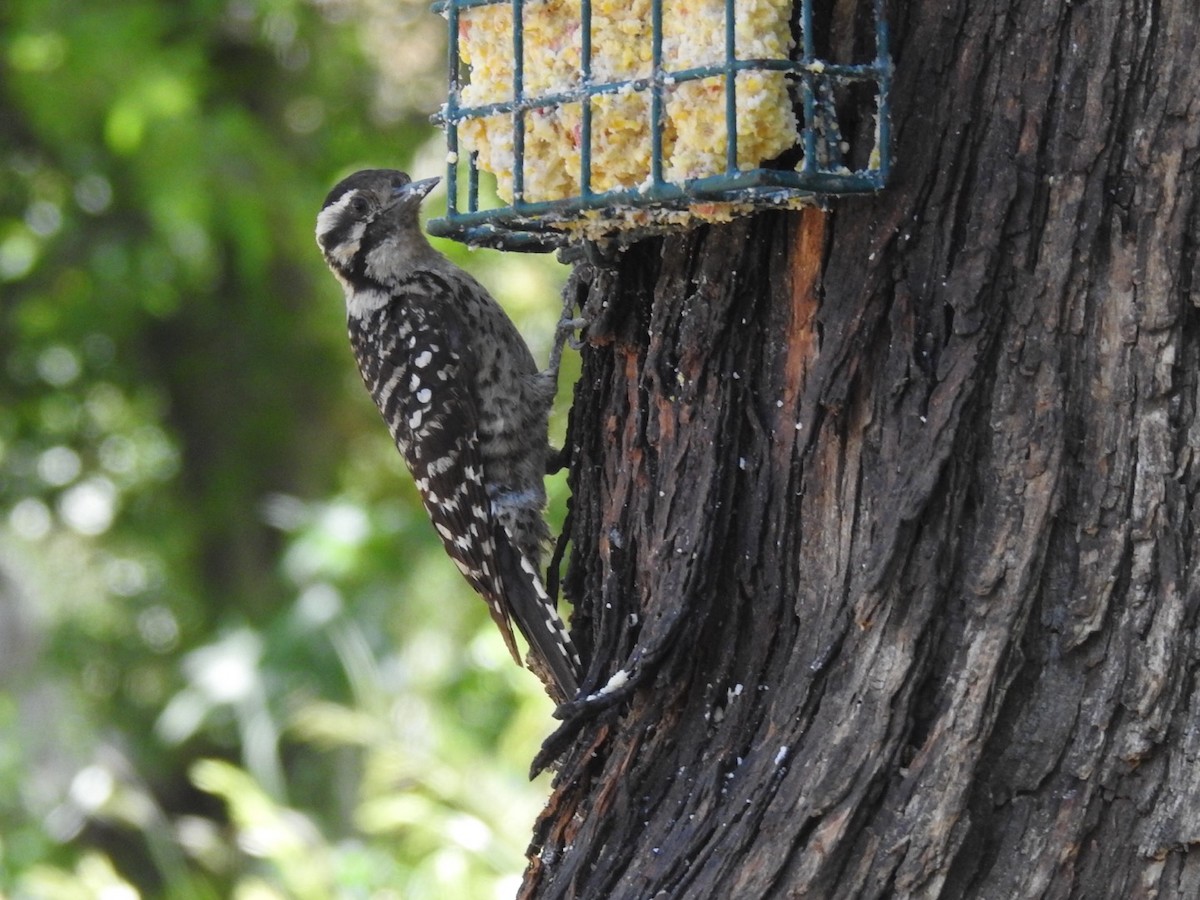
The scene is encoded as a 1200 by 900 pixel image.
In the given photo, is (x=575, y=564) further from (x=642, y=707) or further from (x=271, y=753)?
(x=271, y=753)

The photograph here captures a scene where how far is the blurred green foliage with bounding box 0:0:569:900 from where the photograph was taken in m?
7.21

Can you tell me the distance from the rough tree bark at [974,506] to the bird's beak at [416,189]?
1.77 metres

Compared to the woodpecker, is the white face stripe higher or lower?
higher

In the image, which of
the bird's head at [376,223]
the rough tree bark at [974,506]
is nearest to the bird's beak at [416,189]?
the bird's head at [376,223]

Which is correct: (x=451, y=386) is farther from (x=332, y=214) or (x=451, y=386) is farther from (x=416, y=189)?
(x=332, y=214)

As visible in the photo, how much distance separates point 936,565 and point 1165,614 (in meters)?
0.34

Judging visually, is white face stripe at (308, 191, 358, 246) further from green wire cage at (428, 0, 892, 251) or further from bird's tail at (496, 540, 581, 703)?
green wire cage at (428, 0, 892, 251)

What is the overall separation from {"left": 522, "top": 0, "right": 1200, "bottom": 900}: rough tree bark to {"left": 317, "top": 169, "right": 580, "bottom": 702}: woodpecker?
1.41 m

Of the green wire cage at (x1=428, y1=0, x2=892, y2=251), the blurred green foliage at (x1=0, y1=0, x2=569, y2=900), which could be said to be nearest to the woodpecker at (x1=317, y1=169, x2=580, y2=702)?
the green wire cage at (x1=428, y1=0, x2=892, y2=251)

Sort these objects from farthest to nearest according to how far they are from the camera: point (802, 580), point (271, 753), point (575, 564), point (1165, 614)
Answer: point (271, 753), point (575, 564), point (802, 580), point (1165, 614)

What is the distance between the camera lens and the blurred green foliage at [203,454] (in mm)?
7211

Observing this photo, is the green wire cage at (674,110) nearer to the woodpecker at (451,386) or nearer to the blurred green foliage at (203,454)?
the woodpecker at (451,386)

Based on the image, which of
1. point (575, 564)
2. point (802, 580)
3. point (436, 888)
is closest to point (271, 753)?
point (436, 888)

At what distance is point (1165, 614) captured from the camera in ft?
8.16
